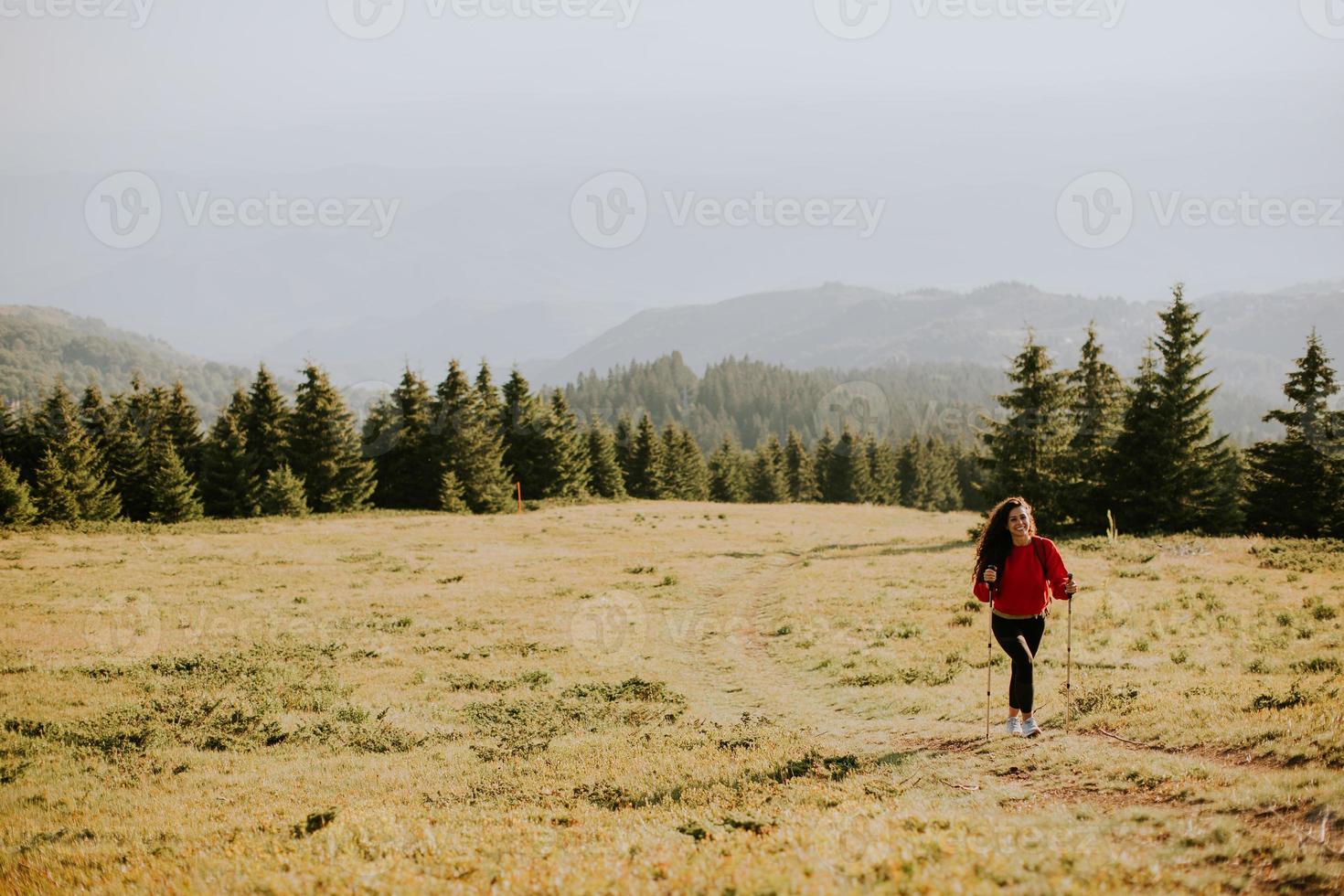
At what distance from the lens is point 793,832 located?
7680mm

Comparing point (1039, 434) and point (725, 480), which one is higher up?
point (1039, 434)

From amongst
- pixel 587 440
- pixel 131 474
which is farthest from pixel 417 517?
pixel 587 440

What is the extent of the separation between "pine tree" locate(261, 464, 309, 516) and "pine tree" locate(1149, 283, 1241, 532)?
56.0 meters

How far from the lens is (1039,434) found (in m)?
39.1

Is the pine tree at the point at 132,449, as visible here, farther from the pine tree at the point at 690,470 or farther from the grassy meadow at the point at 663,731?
the pine tree at the point at 690,470

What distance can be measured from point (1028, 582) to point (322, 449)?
56.9 m

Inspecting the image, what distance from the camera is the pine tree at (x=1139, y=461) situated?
130 feet

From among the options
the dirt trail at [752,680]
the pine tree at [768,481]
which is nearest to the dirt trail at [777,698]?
the dirt trail at [752,680]

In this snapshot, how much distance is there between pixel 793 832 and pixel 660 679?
1021cm

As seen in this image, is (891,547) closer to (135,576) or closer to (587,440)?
(135,576)

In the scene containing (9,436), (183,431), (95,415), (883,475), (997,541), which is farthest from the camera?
(883,475)

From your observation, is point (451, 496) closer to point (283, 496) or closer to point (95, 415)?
point (283, 496)

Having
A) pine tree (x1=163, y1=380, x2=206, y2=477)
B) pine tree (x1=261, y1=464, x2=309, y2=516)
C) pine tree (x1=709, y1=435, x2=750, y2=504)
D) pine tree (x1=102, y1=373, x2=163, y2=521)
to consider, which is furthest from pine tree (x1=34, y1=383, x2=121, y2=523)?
pine tree (x1=709, y1=435, x2=750, y2=504)

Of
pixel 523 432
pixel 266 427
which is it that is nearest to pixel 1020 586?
pixel 266 427
